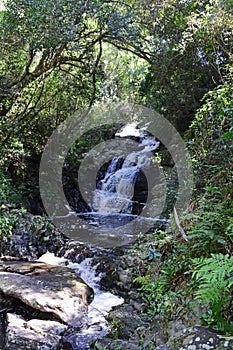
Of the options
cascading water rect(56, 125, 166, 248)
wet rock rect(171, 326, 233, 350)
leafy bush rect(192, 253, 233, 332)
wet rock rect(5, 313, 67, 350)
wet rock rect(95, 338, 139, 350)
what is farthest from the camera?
cascading water rect(56, 125, 166, 248)

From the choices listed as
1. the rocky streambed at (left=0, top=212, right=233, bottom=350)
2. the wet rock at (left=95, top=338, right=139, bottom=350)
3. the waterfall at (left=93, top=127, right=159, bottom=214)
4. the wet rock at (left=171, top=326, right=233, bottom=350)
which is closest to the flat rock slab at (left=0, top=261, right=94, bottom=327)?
the rocky streambed at (left=0, top=212, right=233, bottom=350)

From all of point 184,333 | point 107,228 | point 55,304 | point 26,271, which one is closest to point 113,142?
point 107,228

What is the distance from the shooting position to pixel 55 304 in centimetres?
413

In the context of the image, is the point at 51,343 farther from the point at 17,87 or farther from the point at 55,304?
the point at 17,87

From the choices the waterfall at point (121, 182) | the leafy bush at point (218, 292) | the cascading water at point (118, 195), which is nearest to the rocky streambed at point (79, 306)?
the leafy bush at point (218, 292)

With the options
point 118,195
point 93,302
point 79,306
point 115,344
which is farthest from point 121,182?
point 115,344

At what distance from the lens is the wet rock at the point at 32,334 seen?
3.32 meters

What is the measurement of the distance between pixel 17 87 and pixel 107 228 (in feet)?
15.3

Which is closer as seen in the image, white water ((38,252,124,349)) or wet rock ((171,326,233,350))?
wet rock ((171,326,233,350))

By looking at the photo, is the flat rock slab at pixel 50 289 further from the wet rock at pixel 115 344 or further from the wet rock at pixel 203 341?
the wet rock at pixel 203 341

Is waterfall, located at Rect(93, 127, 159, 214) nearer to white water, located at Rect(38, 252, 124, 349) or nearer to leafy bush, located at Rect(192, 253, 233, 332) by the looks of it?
white water, located at Rect(38, 252, 124, 349)

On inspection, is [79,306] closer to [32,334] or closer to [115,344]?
[32,334]

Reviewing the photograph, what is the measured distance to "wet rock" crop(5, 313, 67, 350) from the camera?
3320mm

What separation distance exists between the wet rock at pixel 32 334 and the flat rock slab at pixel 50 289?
20 cm
